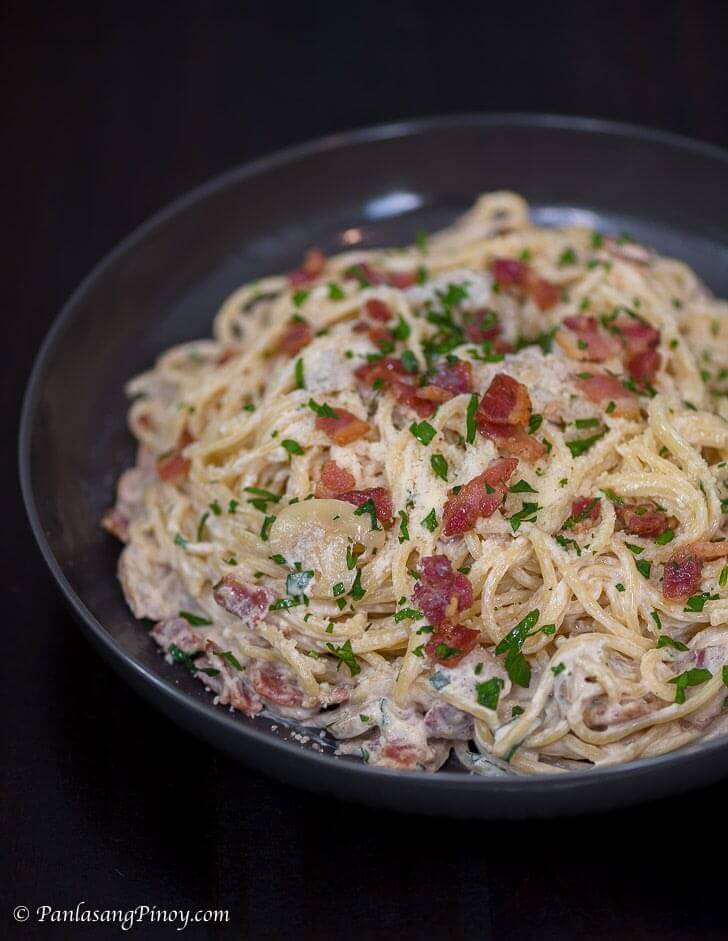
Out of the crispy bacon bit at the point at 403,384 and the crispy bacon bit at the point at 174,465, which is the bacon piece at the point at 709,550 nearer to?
the crispy bacon bit at the point at 403,384

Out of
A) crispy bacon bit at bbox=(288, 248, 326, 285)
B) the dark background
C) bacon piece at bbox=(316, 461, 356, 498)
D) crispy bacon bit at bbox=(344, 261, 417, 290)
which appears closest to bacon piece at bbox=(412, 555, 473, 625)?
bacon piece at bbox=(316, 461, 356, 498)

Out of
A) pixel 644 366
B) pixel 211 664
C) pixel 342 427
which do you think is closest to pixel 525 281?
pixel 644 366

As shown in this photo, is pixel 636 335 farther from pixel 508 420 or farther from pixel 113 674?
pixel 113 674

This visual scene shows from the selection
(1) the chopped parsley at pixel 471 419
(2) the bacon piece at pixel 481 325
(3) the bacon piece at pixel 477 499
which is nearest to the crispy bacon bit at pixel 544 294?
(2) the bacon piece at pixel 481 325

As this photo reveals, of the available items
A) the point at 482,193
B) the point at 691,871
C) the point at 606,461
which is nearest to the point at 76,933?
the point at 691,871

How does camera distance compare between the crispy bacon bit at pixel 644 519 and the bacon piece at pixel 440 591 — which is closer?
the bacon piece at pixel 440 591

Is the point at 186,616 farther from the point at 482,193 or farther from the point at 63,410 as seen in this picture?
the point at 482,193
